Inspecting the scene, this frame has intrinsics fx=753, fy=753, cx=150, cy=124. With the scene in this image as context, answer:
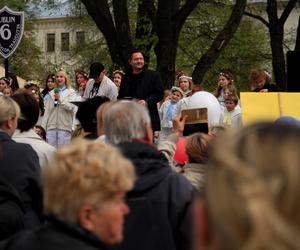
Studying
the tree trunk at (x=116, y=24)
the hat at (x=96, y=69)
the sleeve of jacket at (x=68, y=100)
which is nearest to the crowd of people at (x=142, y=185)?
the hat at (x=96, y=69)

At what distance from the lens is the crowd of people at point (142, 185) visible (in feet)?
4.58

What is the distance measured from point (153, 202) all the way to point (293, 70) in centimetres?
656

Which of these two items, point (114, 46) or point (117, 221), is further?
point (114, 46)

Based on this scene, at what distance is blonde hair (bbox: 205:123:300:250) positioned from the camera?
4.51ft

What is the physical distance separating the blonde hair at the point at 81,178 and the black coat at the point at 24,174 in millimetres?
2228

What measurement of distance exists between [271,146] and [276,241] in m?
0.19

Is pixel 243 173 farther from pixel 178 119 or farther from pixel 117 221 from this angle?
pixel 178 119

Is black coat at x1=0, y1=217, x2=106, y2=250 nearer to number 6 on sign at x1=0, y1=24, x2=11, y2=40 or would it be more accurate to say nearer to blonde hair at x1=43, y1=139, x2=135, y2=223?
blonde hair at x1=43, y1=139, x2=135, y2=223

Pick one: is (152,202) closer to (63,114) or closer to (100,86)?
(100,86)

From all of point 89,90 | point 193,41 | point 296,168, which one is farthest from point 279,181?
point 193,41

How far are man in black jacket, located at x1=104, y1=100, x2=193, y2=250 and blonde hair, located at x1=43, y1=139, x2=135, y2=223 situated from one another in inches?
40.5

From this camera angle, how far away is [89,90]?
451 inches

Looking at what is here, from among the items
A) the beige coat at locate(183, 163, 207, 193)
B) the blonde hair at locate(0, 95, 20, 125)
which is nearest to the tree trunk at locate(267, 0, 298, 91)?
the blonde hair at locate(0, 95, 20, 125)

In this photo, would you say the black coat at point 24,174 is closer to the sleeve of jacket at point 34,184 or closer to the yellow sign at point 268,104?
the sleeve of jacket at point 34,184
